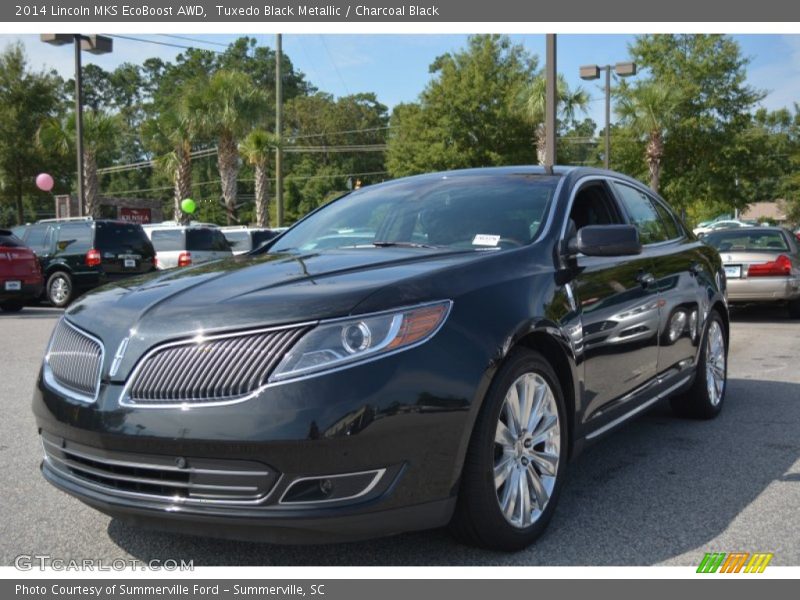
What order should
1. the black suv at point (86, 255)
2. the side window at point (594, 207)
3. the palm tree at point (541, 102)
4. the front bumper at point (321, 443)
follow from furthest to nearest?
the palm tree at point (541, 102) → the black suv at point (86, 255) → the side window at point (594, 207) → the front bumper at point (321, 443)

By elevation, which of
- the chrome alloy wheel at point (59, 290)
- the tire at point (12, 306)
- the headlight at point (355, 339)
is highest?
the headlight at point (355, 339)

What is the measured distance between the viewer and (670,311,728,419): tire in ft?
18.5

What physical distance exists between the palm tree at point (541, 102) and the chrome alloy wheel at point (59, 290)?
14111 millimetres

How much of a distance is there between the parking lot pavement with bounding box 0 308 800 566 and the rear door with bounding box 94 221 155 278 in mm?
10931

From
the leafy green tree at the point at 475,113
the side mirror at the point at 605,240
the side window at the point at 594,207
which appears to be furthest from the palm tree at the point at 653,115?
the side mirror at the point at 605,240

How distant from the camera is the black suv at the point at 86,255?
53.9ft

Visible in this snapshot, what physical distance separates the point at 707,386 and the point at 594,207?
1.78 m

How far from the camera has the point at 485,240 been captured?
156 inches

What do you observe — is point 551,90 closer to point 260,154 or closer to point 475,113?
point 260,154

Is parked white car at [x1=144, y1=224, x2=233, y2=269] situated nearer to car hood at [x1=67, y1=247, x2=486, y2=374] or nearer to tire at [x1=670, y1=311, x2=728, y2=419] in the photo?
tire at [x1=670, y1=311, x2=728, y2=419]

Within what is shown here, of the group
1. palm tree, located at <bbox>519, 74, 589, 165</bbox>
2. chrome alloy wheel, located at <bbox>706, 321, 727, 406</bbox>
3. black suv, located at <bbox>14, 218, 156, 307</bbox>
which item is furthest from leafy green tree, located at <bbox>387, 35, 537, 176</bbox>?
chrome alloy wheel, located at <bbox>706, 321, 727, 406</bbox>

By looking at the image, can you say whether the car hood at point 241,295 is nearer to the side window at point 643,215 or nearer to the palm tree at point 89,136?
the side window at point 643,215

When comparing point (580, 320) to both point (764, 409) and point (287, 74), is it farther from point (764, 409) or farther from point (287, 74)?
point (287, 74)

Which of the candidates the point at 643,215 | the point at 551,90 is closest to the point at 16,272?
the point at 551,90
